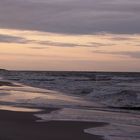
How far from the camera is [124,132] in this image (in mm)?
11336

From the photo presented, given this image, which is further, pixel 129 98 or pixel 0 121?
pixel 129 98

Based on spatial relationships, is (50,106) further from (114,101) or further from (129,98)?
(129,98)

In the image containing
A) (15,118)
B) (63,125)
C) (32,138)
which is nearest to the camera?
(32,138)

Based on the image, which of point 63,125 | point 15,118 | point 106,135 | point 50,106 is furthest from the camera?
point 50,106

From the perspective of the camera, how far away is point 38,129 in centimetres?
1138

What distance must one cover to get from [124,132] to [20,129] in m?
2.74

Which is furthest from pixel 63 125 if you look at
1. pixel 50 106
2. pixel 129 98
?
pixel 129 98

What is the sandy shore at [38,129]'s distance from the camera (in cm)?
1016

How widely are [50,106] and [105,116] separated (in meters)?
4.00

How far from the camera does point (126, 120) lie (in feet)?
46.6

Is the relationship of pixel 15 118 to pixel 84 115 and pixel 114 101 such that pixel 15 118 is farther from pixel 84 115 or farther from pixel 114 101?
pixel 114 101

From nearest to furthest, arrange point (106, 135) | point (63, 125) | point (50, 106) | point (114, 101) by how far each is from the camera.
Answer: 1. point (106, 135)
2. point (63, 125)
3. point (50, 106)
4. point (114, 101)

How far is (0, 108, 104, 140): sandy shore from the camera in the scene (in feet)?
33.3

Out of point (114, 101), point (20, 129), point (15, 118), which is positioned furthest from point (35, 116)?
point (114, 101)
